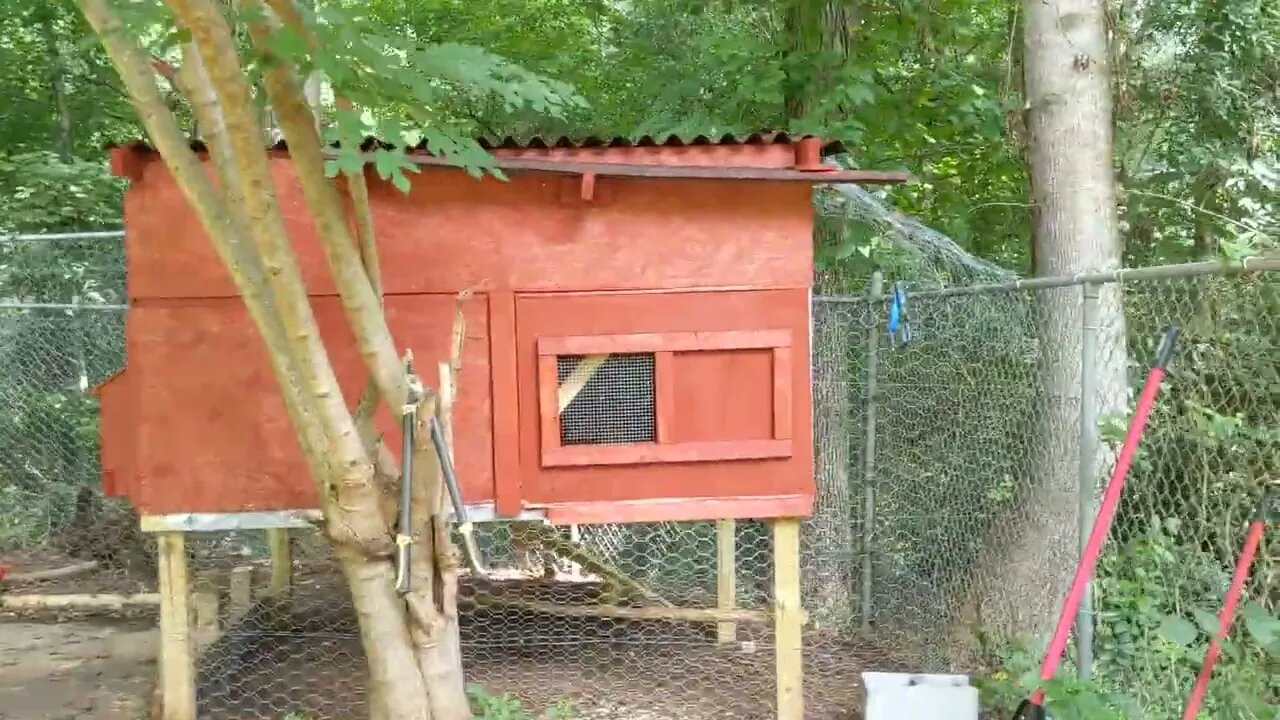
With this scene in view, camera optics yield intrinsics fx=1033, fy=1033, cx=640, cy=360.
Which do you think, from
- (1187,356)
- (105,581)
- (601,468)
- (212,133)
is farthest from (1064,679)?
(105,581)

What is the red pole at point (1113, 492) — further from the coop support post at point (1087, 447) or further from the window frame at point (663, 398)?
the window frame at point (663, 398)

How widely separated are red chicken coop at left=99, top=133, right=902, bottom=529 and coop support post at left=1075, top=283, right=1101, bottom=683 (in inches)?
43.1

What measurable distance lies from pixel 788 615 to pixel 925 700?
2.13 ft

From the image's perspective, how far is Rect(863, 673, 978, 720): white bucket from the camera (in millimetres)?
3486

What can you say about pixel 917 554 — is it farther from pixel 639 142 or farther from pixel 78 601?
pixel 78 601

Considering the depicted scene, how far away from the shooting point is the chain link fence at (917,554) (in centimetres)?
302

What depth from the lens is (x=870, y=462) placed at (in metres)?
5.04

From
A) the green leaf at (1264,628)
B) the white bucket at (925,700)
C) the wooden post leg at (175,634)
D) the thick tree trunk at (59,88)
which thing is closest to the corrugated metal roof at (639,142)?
the wooden post leg at (175,634)

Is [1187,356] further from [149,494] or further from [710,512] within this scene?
[149,494]

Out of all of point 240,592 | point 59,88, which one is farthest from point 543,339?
point 59,88

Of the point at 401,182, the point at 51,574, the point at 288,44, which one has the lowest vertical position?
the point at 51,574

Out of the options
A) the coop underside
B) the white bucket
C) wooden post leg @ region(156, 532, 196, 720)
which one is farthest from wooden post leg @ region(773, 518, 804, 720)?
wooden post leg @ region(156, 532, 196, 720)

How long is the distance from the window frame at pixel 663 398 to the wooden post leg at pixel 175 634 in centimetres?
144

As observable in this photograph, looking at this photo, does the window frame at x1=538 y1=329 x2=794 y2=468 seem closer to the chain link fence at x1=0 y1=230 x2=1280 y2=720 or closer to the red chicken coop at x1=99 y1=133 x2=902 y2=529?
the red chicken coop at x1=99 y1=133 x2=902 y2=529
